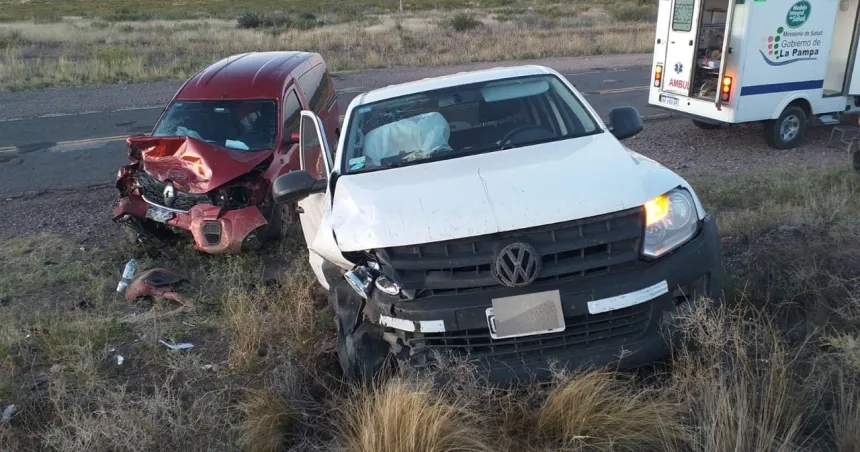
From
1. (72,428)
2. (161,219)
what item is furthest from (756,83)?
(72,428)

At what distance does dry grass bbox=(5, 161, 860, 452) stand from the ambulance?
4.86 m

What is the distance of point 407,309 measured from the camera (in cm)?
356

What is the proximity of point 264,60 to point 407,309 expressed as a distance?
6.01m

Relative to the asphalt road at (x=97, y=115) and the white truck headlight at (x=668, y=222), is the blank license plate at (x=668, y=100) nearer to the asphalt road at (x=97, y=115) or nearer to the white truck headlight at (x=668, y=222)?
the asphalt road at (x=97, y=115)

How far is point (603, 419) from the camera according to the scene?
328 centimetres

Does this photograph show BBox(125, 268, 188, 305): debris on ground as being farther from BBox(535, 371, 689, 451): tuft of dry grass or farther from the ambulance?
the ambulance

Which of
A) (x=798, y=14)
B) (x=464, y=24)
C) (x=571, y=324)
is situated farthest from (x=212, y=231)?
(x=464, y=24)

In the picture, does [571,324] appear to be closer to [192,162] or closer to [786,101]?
[192,162]

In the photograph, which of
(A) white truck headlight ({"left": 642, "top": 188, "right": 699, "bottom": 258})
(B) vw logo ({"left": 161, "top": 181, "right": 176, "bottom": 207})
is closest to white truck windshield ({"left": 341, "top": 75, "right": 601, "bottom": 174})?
(A) white truck headlight ({"left": 642, "top": 188, "right": 699, "bottom": 258})

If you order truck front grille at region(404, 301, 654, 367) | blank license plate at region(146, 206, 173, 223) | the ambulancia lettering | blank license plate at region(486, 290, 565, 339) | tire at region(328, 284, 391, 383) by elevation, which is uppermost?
blank license plate at region(486, 290, 565, 339)

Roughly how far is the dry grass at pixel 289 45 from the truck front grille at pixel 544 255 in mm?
18688

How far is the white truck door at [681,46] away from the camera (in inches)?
427

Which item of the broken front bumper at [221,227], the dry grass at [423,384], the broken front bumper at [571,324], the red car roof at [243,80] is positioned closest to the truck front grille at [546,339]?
the broken front bumper at [571,324]

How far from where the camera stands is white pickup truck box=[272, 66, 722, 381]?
3473 millimetres
